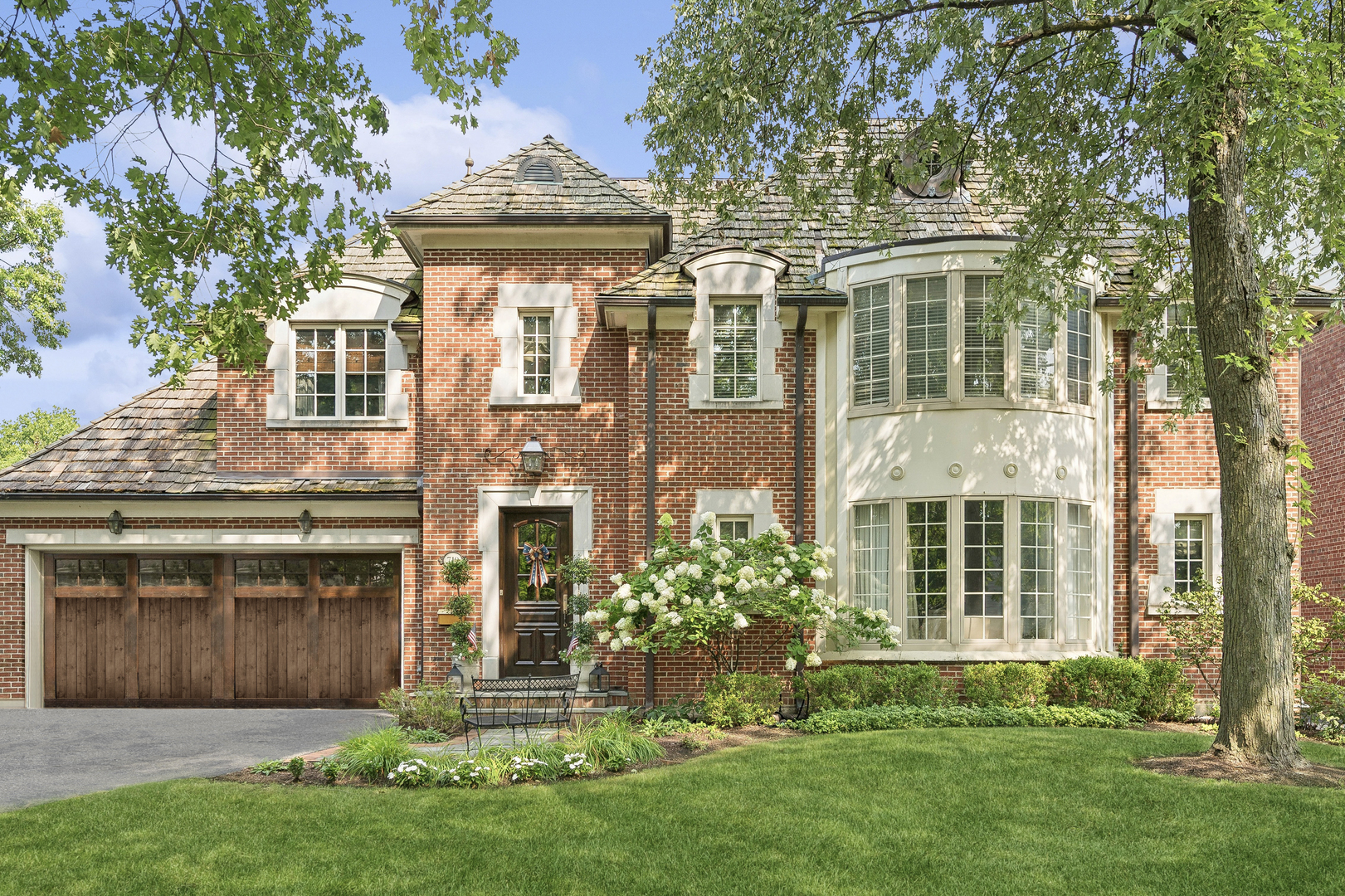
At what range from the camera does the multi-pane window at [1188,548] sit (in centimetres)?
1251

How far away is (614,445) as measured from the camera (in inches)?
505

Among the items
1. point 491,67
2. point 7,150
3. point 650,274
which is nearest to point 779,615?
point 650,274

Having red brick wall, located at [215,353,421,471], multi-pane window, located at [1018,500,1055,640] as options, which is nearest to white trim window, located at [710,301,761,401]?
multi-pane window, located at [1018,500,1055,640]

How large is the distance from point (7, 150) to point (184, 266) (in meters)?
1.24

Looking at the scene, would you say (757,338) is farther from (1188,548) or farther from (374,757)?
(374,757)

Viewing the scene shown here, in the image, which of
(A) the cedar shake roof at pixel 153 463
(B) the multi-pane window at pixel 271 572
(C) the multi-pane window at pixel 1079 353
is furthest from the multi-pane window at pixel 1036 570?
(B) the multi-pane window at pixel 271 572

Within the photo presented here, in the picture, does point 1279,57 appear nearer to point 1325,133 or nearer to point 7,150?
point 1325,133

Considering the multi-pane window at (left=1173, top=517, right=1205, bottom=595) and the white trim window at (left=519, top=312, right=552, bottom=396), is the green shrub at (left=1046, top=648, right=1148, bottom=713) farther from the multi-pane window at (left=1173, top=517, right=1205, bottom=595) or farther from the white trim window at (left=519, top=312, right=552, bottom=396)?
the white trim window at (left=519, top=312, right=552, bottom=396)

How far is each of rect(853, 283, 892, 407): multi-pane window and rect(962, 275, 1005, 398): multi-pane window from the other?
908 mm

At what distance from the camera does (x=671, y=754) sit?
920cm

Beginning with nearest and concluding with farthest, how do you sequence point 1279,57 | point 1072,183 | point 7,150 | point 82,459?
1. point 7,150
2. point 1279,57
3. point 1072,183
4. point 82,459

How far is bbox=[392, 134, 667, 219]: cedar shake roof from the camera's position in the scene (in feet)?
41.3

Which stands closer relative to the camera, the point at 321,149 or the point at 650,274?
the point at 321,149

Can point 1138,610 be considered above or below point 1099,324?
below
